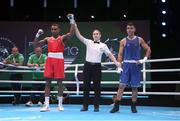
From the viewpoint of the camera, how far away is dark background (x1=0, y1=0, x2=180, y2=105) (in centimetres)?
1171

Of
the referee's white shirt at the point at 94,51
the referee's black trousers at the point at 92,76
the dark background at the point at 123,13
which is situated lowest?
the referee's black trousers at the point at 92,76

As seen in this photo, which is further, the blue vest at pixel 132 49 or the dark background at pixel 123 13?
the dark background at pixel 123 13

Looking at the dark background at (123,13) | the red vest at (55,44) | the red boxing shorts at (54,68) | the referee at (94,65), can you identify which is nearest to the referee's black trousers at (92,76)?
the referee at (94,65)

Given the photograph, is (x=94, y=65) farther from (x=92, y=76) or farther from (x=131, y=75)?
(x=131, y=75)

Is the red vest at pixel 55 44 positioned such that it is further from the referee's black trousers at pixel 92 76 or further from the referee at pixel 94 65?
the referee's black trousers at pixel 92 76

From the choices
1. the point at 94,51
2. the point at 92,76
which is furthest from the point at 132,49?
the point at 92,76

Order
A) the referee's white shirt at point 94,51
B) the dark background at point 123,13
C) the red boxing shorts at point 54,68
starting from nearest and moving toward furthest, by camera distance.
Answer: the red boxing shorts at point 54,68
the referee's white shirt at point 94,51
the dark background at point 123,13

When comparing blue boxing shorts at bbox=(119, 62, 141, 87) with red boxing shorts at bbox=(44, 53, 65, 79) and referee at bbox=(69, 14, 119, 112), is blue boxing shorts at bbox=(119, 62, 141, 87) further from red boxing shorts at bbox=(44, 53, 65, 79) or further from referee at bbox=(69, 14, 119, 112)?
red boxing shorts at bbox=(44, 53, 65, 79)

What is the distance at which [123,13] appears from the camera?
41.4 ft

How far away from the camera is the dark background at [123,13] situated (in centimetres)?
1171

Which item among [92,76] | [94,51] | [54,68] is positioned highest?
[94,51]

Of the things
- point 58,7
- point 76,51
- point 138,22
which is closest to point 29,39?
point 76,51

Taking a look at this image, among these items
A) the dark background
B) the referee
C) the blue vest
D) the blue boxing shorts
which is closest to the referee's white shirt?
the referee

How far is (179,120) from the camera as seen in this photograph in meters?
6.09
